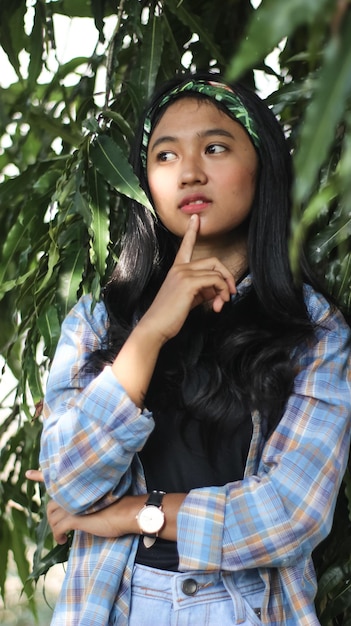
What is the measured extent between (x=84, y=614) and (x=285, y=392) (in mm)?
347

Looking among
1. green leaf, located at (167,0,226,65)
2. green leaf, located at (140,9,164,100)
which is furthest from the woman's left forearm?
green leaf, located at (167,0,226,65)

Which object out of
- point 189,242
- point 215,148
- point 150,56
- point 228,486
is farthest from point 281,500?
point 150,56

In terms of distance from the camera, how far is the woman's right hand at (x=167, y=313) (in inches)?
43.6

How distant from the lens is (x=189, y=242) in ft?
3.88

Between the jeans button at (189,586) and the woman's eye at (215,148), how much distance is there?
0.51 metres

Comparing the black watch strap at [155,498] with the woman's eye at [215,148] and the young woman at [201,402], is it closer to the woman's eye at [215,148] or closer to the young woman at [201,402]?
the young woman at [201,402]

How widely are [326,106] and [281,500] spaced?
681 mm

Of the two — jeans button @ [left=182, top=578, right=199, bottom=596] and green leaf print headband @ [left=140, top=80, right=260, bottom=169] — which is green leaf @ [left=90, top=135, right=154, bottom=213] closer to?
green leaf print headband @ [left=140, top=80, right=260, bottom=169]

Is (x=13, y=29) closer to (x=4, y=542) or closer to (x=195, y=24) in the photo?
(x=195, y=24)

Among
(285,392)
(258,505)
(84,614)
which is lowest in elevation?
(84,614)

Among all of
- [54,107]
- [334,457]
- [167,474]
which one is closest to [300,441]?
[334,457]

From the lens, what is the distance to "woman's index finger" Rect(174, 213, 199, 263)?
1176mm

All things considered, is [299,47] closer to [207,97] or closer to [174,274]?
[207,97]

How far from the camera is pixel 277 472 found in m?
1.11
